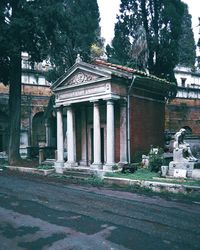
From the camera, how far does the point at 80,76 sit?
1628 cm

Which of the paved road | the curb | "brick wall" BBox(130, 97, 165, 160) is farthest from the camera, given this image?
"brick wall" BBox(130, 97, 165, 160)

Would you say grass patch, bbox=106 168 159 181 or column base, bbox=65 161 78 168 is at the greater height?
column base, bbox=65 161 78 168

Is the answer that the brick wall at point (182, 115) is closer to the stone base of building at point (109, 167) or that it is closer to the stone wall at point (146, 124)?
the stone wall at point (146, 124)

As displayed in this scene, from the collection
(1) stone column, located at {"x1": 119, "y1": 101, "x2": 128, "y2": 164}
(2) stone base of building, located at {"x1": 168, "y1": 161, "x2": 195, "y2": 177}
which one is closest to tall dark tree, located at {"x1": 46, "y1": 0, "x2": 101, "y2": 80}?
(1) stone column, located at {"x1": 119, "y1": 101, "x2": 128, "y2": 164}

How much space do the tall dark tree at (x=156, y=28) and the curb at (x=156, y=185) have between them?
37.0ft

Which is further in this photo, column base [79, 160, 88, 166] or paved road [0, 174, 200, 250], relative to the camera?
column base [79, 160, 88, 166]

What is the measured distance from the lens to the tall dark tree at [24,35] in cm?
1670

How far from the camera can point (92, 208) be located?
8.53 meters

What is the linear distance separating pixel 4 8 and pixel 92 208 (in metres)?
13.5

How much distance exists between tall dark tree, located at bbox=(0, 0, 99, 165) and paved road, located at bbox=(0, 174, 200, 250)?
29.7 feet

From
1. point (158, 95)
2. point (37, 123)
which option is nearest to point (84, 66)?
point (158, 95)

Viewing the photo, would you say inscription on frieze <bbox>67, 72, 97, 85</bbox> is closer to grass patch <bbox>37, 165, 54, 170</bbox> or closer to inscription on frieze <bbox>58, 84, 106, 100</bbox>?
inscription on frieze <bbox>58, 84, 106, 100</bbox>

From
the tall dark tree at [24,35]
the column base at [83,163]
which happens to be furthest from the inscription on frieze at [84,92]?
the column base at [83,163]

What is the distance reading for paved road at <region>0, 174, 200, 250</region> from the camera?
224 inches
